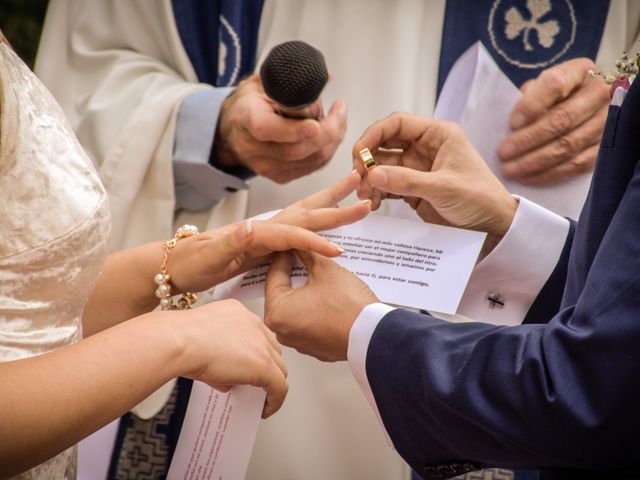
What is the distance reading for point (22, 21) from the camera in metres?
2.82

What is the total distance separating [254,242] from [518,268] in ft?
1.93

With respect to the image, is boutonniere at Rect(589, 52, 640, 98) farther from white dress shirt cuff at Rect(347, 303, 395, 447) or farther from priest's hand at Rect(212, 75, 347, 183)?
priest's hand at Rect(212, 75, 347, 183)

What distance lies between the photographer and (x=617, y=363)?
1051 mm

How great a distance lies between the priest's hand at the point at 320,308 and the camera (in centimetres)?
141

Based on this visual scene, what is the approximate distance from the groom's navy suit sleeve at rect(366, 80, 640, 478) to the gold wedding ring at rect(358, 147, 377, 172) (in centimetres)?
38

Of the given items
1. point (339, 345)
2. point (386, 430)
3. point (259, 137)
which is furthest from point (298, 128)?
point (386, 430)

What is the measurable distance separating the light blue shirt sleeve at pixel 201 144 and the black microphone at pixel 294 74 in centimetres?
43

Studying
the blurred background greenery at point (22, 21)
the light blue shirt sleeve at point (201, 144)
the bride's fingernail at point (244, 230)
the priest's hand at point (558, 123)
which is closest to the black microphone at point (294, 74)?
the bride's fingernail at point (244, 230)

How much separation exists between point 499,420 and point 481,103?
3.00ft

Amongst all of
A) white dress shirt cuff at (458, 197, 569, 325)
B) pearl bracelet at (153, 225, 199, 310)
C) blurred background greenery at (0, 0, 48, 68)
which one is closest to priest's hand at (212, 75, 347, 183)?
pearl bracelet at (153, 225, 199, 310)

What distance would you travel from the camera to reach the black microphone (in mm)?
1547

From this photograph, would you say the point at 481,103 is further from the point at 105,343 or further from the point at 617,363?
the point at 105,343

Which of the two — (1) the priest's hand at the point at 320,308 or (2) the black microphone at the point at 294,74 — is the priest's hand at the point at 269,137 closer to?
(2) the black microphone at the point at 294,74

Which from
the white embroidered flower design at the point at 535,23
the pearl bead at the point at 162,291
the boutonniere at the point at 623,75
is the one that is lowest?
the pearl bead at the point at 162,291
